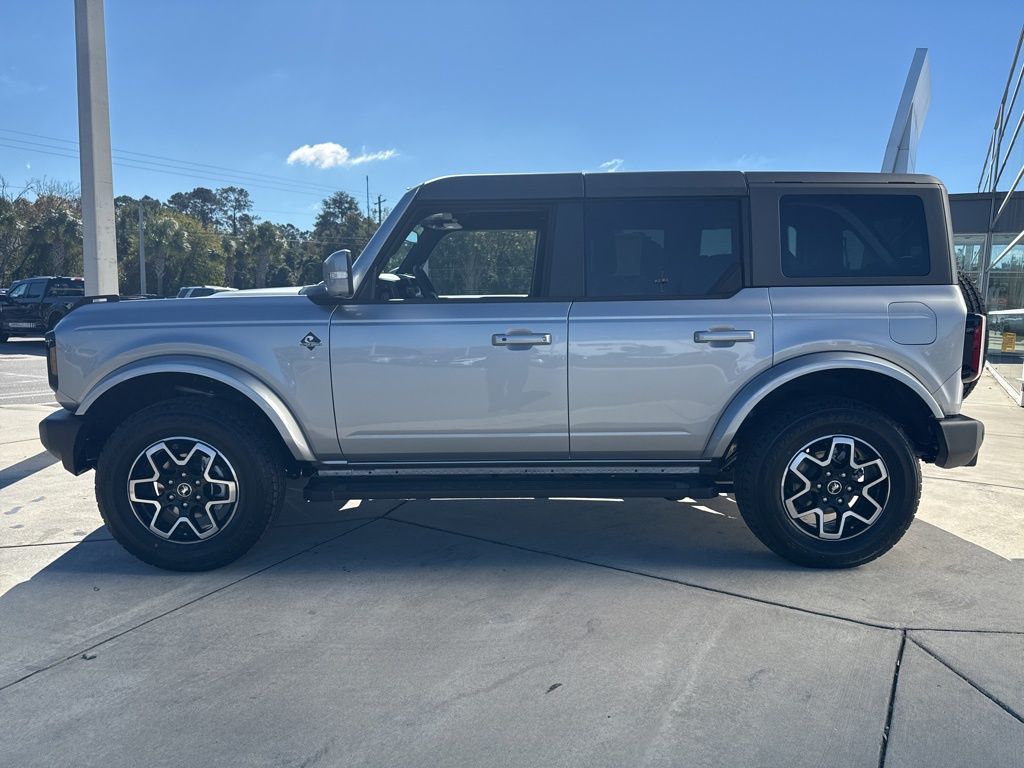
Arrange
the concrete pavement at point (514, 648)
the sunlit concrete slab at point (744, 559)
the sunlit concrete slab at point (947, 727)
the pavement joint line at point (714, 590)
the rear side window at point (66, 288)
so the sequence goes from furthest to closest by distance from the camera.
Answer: the rear side window at point (66, 288) < the sunlit concrete slab at point (744, 559) < the pavement joint line at point (714, 590) < the concrete pavement at point (514, 648) < the sunlit concrete slab at point (947, 727)

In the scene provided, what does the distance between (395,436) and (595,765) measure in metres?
2.05

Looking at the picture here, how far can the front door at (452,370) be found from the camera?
3.82 m

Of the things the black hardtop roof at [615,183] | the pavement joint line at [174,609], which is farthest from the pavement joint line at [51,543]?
the black hardtop roof at [615,183]

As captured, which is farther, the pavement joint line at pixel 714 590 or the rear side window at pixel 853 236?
the rear side window at pixel 853 236

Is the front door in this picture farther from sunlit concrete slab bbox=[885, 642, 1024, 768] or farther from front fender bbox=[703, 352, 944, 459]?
sunlit concrete slab bbox=[885, 642, 1024, 768]

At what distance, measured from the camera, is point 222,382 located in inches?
155

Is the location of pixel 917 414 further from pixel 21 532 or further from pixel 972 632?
pixel 21 532

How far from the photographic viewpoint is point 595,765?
2.32 m

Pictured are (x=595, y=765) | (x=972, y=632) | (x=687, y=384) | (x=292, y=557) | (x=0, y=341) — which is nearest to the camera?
(x=595, y=765)

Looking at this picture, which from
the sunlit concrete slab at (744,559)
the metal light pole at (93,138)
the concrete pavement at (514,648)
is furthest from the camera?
the metal light pole at (93,138)

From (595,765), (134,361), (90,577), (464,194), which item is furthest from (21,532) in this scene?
(595,765)

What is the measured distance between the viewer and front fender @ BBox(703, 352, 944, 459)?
3762mm

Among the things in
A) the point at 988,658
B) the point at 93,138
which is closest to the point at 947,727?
the point at 988,658

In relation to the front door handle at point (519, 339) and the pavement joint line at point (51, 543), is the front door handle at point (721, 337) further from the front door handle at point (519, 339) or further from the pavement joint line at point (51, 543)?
the pavement joint line at point (51, 543)
